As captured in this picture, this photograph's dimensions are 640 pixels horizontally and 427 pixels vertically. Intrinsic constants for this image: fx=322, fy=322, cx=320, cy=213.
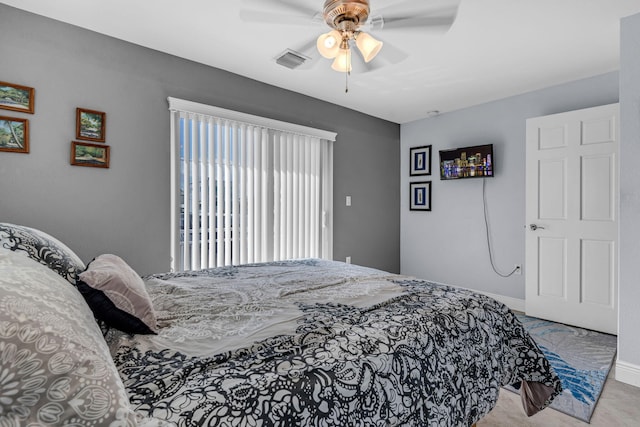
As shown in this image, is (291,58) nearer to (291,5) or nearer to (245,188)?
(291,5)

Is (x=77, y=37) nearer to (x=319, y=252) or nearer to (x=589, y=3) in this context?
(x=319, y=252)

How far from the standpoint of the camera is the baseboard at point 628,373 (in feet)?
6.98

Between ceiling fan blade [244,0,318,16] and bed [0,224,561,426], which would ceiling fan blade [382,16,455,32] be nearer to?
Answer: ceiling fan blade [244,0,318,16]

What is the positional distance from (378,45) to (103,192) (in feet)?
7.41

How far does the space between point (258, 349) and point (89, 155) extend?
7.40 feet

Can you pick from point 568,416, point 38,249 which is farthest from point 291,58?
point 568,416

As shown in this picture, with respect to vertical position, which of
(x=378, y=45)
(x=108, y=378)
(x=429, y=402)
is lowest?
(x=429, y=402)

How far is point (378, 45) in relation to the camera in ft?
6.22

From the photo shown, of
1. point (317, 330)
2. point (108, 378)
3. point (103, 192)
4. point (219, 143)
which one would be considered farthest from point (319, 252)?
point (108, 378)

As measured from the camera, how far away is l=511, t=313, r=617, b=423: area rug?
76.9 inches

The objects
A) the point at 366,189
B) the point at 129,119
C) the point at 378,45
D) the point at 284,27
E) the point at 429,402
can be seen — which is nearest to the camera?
the point at 429,402

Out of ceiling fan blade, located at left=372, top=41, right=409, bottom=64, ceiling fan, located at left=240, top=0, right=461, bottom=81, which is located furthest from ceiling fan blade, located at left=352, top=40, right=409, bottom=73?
ceiling fan, located at left=240, top=0, right=461, bottom=81

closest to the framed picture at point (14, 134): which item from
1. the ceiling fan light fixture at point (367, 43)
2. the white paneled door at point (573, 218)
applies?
the ceiling fan light fixture at point (367, 43)

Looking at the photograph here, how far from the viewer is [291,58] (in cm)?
262
